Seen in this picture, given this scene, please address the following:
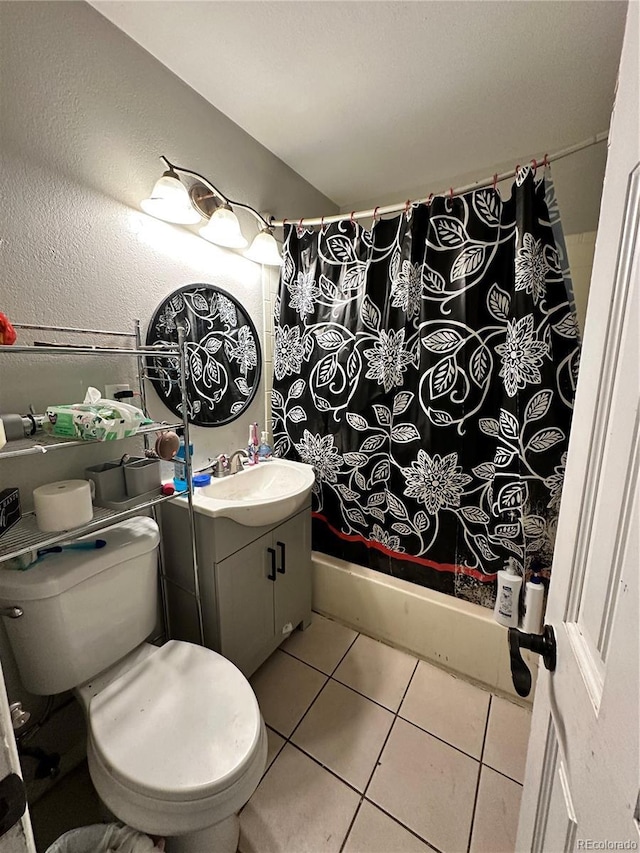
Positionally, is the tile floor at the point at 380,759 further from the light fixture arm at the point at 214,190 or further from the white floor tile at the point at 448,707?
the light fixture arm at the point at 214,190

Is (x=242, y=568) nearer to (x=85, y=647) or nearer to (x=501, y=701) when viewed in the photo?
(x=85, y=647)

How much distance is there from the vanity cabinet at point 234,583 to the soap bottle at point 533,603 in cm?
→ 98

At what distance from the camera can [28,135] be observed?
3.04ft

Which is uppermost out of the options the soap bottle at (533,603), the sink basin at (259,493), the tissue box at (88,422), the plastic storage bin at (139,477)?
the tissue box at (88,422)

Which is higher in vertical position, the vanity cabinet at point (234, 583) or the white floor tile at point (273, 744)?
the vanity cabinet at point (234, 583)

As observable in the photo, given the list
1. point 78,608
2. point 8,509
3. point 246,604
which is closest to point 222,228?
point 8,509

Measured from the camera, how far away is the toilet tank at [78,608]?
2.85ft

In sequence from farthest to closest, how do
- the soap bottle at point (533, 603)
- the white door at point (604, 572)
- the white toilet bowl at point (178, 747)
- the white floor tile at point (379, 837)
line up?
1. the soap bottle at point (533, 603)
2. the white floor tile at point (379, 837)
3. the white toilet bowl at point (178, 747)
4. the white door at point (604, 572)

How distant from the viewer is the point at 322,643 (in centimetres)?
165

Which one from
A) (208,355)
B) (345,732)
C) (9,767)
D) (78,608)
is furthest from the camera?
(208,355)

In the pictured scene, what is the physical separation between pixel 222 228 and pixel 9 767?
1508mm

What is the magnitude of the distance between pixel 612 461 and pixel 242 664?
1.45 metres

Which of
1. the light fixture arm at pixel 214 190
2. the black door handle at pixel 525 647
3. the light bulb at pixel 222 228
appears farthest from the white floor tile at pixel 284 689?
the light fixture arm at pixel 214 190

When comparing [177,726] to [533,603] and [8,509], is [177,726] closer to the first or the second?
[8,509]
